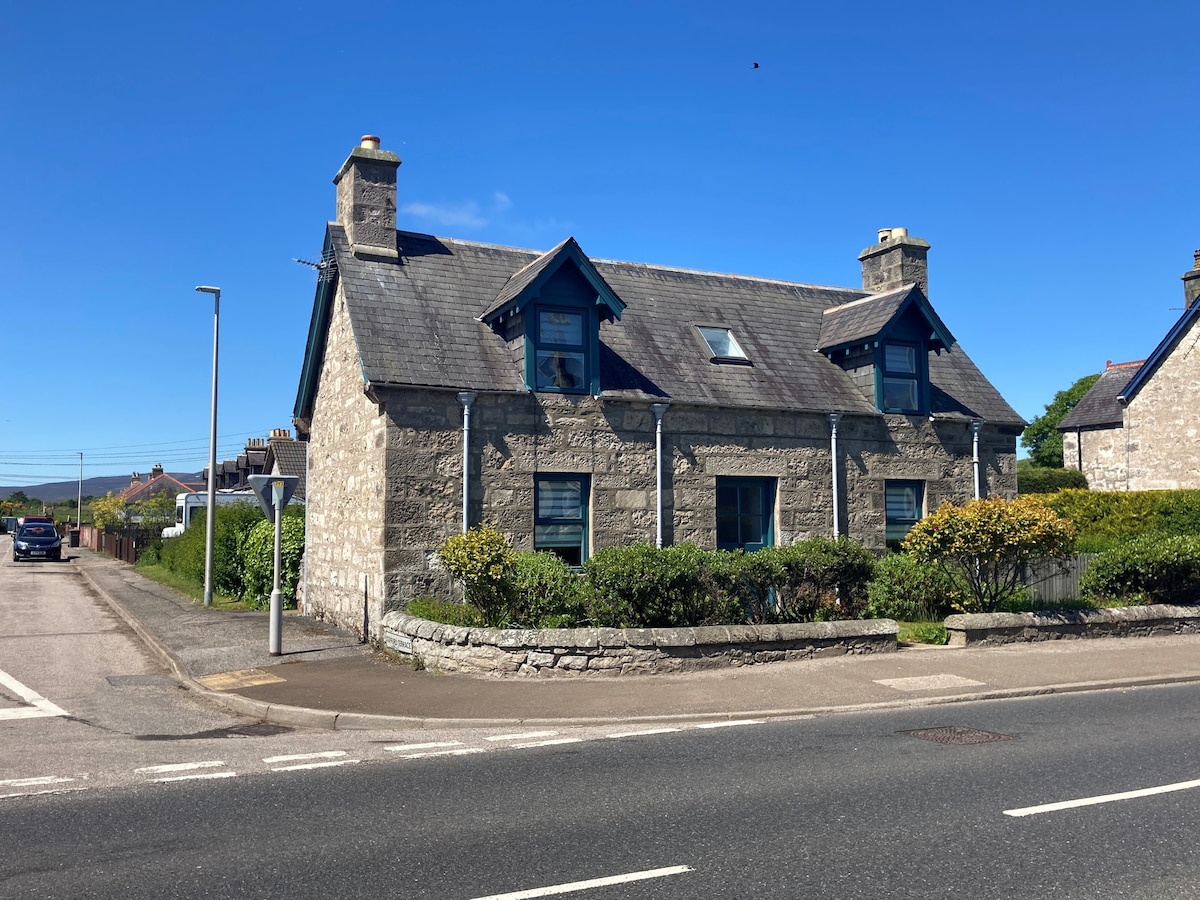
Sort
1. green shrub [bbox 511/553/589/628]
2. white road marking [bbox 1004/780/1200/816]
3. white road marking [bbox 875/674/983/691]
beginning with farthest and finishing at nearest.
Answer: green shrub [bbox 511/553/589/628]
white road marking [bbox 875/674/983/691]
white road marking [bbox 1004/780/1200/816]

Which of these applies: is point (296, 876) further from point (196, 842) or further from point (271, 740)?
point (271, 740)

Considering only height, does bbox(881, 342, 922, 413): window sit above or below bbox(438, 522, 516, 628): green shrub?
above

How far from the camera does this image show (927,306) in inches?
744

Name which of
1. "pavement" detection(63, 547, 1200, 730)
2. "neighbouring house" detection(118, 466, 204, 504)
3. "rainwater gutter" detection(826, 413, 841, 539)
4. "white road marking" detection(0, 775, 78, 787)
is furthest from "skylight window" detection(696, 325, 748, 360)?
"neighbouring house" detection(118, 466, 204, 504)

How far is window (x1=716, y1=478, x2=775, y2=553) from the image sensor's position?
1745 cm

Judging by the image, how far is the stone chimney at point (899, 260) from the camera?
71.5 ft

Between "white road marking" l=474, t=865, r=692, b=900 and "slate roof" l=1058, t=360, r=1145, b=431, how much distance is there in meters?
31.6

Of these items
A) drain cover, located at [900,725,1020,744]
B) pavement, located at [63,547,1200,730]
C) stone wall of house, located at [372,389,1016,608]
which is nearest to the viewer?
drain cover, located at [900,725,1020,744]

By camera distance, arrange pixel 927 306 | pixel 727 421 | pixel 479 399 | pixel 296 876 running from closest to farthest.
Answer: pixel 296 876, pixel 479 399, pixel 727 421, pixel 927 306

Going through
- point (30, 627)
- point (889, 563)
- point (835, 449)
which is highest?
point (835, 449)

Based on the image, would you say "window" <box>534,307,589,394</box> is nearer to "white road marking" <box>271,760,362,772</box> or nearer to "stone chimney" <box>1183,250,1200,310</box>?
"white road marking" <box>271,760,362,772</box>

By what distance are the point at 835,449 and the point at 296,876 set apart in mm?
14621

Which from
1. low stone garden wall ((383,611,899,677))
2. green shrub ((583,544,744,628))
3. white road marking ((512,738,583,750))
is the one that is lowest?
white road marking ((512,738,583,750))

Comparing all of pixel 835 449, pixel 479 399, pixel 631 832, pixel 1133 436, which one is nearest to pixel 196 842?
pixel 631 832
